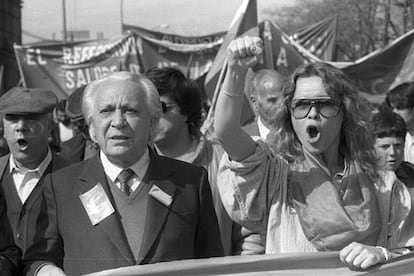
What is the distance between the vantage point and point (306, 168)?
2941 millimetres

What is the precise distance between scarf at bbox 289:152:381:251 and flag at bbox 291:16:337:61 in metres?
7.52

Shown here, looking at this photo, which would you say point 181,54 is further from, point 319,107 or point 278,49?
point 319,107

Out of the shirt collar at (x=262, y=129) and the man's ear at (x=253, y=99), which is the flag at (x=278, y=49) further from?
the shirt collar at (x=262, y=129)

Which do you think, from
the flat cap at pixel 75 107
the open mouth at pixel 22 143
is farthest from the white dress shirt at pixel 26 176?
the flat cap at pixel 75 107

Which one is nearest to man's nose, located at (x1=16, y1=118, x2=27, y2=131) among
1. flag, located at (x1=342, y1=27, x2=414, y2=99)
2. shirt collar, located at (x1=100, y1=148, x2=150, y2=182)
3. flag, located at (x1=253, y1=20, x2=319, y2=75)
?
shirt collar, located at (x1=100, y1=148, x2=150, y2=182)

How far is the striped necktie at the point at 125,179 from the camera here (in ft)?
9.52

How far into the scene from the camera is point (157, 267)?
272 cm

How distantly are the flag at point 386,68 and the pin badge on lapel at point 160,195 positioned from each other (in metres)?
5.59

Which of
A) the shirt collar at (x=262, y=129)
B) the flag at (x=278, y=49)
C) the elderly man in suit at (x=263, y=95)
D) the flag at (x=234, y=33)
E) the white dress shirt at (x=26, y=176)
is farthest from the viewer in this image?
the flag at (x=278, y=49)

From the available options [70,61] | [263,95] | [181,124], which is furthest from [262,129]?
[70,61]

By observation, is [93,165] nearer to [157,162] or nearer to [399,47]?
[157,162]

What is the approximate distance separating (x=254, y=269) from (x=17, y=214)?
54.2 inches

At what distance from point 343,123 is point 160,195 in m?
0.73

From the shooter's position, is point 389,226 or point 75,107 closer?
point 389,226
